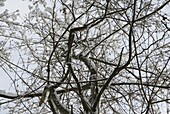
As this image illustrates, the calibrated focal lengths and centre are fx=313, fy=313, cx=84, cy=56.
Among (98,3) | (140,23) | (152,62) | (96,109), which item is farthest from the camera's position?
(98,3)

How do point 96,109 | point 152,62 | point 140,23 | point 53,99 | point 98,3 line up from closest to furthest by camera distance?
1. point 96,109
2. point 53,99
3. point 140,23
4. point 152,62
5. point 98,3

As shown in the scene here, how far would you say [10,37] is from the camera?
109 inches

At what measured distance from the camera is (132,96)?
106 inches

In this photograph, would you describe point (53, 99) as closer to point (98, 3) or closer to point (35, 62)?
point (35, 62)

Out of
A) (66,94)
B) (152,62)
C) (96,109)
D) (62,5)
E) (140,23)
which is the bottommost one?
(96,109)

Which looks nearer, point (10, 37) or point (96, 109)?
point (96, 109)

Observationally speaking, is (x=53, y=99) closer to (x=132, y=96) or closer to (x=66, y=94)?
(x=66, y=94)

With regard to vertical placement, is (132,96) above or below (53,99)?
above

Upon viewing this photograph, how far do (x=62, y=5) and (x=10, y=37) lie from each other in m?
0.54

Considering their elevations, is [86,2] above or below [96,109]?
above

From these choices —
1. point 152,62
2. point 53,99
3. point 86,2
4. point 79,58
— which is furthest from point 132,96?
point 86,2

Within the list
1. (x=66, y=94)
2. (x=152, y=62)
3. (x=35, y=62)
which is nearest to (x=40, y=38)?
(x=35, y=62)

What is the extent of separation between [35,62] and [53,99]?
2.88 ft

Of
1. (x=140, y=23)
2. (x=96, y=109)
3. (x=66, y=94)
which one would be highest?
(x=140, y=23)
